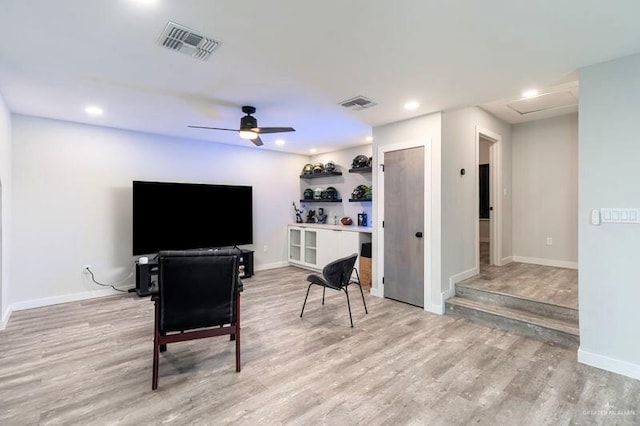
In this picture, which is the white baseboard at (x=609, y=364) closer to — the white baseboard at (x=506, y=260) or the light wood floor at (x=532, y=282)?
the light wood floor at (x=532, y=282)

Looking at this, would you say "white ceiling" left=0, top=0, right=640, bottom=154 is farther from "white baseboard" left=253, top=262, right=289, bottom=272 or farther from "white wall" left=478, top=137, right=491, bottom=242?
"white baseboard" left=253, top=262, right=289, bottom=272

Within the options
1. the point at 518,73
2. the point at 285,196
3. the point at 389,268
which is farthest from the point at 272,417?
the point at 285,196

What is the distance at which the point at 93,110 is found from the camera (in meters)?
3.90

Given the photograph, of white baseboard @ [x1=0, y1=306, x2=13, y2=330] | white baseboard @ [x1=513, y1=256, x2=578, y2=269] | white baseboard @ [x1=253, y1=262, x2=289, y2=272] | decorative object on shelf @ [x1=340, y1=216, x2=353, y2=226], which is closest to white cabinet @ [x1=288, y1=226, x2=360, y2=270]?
white baseboard @ [x1=253, y1=262, x2=289, y2=272]

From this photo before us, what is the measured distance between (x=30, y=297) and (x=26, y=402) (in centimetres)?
279

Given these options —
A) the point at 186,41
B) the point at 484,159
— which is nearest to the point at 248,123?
the point at 186,41

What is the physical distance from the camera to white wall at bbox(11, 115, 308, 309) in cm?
414

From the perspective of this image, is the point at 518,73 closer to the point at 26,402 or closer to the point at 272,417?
the point at 272,417

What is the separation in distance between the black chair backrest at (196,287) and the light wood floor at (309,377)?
1.51ft

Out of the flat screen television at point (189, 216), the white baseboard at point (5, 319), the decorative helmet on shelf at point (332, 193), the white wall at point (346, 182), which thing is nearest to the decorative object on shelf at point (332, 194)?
the decorative helmet on shelf at point (332, 193)

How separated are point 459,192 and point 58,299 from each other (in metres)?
5.85

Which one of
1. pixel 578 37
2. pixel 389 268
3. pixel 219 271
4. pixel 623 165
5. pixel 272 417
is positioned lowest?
pixel 272 417

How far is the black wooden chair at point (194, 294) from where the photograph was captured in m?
2.38

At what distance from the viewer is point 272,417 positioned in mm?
1991
